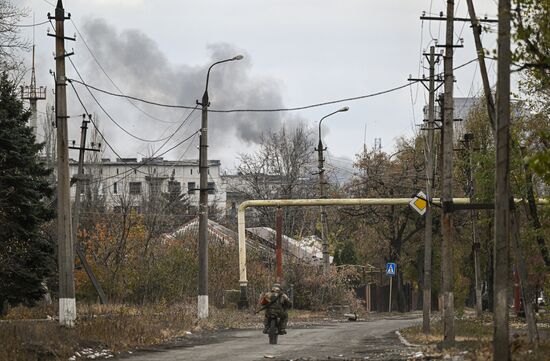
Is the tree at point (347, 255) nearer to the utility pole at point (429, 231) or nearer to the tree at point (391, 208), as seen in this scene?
the tree at point (391, 208)

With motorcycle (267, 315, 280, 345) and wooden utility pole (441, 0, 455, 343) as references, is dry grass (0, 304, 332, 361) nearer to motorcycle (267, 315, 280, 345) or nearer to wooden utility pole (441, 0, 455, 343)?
motorcycle (267, 315, 280, 345)

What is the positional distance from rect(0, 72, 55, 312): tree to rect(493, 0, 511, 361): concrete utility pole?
66.1 ft

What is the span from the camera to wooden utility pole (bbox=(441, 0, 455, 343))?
2481 cm

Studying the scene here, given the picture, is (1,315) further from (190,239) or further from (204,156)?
(190,239)

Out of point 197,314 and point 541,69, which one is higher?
point 541,69

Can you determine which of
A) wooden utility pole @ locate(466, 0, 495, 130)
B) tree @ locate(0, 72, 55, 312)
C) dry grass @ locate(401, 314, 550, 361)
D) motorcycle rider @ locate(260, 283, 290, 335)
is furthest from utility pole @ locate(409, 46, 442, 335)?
tree @ locate(0, 72, 55, 312)

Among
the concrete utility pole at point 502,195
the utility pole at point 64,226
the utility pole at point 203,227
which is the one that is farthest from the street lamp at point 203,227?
the concrete utility pole at point 502,195

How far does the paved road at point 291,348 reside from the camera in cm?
2241

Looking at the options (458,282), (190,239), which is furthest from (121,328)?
(458,282)

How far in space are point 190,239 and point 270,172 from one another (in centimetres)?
2794

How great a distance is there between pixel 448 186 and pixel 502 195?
8.39 m

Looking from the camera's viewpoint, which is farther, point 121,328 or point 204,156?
point 204,156

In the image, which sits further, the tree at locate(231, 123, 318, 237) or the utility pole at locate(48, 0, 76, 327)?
the tree at locate(231, 123, 318, 237)

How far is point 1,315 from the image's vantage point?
36.4 metres
